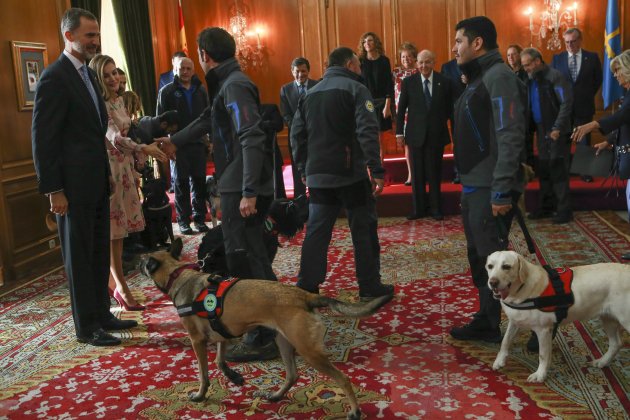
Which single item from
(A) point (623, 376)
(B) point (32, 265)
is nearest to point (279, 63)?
(B) point (32, 265)

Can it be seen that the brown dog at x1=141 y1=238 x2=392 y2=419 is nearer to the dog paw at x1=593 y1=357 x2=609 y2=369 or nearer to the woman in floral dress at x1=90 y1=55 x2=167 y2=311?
the dog paw at x1=593 y1=357 x2=609 y2=369

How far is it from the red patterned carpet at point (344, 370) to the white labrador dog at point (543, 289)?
0.24m

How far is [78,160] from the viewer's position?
3594mm

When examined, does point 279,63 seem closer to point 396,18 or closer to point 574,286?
point 396,18

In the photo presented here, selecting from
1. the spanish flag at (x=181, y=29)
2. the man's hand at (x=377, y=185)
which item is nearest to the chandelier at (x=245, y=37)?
the spanish flag at (x=181, y=29)

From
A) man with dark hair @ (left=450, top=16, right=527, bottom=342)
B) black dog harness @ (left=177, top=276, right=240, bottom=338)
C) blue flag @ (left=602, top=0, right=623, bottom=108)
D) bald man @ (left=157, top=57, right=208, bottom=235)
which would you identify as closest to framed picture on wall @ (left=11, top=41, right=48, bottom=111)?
bald man @ (left=157, top=57, right=208, bottom=235)

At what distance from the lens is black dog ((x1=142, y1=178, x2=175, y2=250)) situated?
19.3ft

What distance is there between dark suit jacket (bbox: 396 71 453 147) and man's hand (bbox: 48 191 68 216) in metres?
4.12

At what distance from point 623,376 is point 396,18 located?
24.6ft

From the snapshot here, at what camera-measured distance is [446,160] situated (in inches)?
322

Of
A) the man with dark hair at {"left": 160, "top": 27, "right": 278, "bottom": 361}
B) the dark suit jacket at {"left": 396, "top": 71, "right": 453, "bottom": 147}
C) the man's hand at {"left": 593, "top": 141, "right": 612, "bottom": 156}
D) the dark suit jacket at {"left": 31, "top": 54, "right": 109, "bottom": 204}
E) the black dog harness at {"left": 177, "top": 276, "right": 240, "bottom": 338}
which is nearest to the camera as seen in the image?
the black dog harness at {"left": 177, "top": 276, "right": 240, "bottom": 338}

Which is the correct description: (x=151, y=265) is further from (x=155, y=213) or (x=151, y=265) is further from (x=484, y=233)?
(x=155, y=213)

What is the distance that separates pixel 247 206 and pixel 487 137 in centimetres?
117

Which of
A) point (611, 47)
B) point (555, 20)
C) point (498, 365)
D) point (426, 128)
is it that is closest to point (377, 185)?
point (498, 365)
